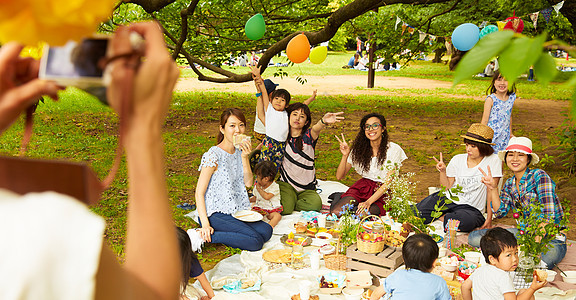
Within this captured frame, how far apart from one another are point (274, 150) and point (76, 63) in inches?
200

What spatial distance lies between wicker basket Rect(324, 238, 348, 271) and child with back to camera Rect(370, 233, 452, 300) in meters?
0.81

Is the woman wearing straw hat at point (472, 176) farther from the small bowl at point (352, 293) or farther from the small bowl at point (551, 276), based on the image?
the small bowl at point (352, 293)

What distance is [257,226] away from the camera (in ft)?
15.2

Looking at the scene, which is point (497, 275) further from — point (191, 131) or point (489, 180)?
point (191, 131)

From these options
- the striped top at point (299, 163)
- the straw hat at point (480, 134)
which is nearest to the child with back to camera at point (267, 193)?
the striped top at point (299, 163)

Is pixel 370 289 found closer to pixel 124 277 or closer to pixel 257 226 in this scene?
pixel 257 226

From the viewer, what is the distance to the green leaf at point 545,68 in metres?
0.80

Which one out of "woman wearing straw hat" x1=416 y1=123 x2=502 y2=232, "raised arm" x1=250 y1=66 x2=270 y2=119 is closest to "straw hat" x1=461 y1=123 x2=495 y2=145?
"woman wearing straw hat" x1=416 y1=123 x2=502 y2=232

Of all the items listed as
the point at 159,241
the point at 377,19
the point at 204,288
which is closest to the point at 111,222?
the point at 204,288

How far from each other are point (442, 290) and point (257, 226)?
2.10 metres

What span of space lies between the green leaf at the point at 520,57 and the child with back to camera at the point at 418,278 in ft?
7.88

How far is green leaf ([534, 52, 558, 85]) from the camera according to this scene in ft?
2.61

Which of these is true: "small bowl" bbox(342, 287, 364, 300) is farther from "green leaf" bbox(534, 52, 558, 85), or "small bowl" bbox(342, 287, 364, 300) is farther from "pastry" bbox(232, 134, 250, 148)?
"green leaf" bbox(534, 52, 558, 85)

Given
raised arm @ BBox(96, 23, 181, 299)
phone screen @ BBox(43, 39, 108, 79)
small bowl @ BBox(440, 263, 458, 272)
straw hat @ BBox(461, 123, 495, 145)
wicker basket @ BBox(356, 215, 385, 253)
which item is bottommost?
small bowl @ BBox(440, 263, 458, 272)
